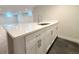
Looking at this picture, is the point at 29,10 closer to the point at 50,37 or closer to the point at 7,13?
the point at 7,13

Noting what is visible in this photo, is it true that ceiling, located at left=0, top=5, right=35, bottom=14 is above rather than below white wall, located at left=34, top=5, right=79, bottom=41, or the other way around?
above

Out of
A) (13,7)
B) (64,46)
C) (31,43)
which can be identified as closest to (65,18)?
(64,46)

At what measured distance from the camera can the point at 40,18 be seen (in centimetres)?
147

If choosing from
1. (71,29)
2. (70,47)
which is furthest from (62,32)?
(70,47)

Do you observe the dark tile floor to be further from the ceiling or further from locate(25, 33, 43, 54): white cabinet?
the ceiling

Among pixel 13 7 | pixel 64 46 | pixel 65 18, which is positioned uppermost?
pixel 13 7

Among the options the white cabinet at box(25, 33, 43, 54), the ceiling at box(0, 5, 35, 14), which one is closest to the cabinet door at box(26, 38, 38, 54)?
the white cabinet at box(25, 33, 43, 54)

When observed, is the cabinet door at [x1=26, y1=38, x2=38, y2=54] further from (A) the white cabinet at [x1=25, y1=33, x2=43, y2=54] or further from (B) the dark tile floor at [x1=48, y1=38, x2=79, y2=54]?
(B) the dark tile floor at [x1=48, y1=38, x2=79, y2=54]

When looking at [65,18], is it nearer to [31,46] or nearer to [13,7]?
[31,46]

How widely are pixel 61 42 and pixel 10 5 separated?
98 centimetres

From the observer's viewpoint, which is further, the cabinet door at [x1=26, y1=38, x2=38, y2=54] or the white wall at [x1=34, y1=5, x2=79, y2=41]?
the white wall at [x1=34, y1=5, x2=79, y2=41]

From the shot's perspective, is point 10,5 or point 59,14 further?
point 59,14

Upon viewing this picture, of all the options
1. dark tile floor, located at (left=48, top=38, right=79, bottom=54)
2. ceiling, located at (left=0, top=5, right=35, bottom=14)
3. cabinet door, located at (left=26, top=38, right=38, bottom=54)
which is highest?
ceiling, located at (left=0, top=5, right=35, bottom=14)

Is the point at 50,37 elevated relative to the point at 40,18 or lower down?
lower down
